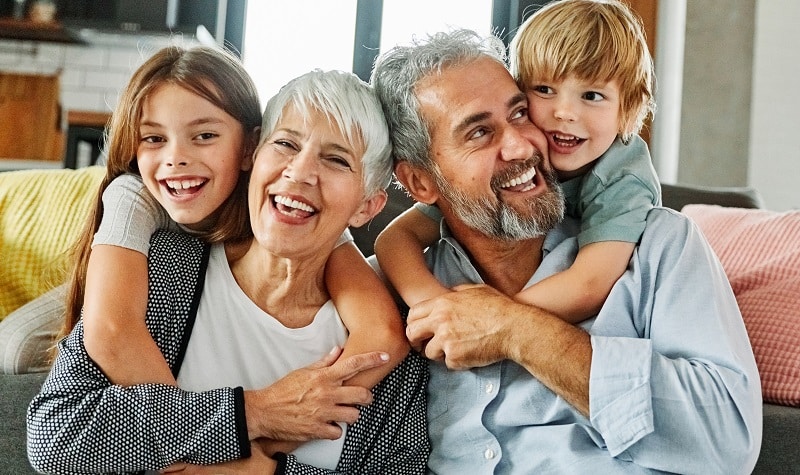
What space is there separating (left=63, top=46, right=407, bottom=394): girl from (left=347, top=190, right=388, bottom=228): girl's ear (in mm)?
79

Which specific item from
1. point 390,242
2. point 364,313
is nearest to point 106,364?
point 364,313

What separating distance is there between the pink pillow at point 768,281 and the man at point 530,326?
0.24 meters

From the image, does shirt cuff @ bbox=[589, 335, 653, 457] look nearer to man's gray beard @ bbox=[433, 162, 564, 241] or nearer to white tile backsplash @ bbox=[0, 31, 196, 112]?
man's gray beard @ bbox=[433, 162, 564, 241]

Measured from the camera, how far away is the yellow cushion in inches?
86.7

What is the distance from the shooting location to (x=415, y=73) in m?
1.65

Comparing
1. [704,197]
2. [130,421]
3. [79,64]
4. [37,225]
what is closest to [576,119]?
[130,421]

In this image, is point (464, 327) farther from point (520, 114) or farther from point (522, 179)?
point (520, 114)

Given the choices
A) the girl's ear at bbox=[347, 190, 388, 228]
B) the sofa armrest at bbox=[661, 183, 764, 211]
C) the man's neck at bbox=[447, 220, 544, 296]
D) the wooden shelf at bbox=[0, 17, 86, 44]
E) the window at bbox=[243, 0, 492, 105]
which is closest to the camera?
the girl's ear at bbox=[347, 190, 388, 228]

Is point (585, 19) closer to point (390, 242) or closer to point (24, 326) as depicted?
point (390, 242)

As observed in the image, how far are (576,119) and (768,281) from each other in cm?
58

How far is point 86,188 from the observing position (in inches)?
94.6

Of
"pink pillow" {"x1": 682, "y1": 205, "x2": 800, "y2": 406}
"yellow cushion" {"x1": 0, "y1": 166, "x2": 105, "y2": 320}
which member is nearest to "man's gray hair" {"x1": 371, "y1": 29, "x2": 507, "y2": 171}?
"pink pillow" {"x1": 682, "y1": 205, "x2": 800, "y2": 406}

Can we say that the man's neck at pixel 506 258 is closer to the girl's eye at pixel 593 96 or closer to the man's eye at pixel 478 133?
the man's eye at pixel 478 133

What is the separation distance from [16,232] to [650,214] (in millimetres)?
1733
